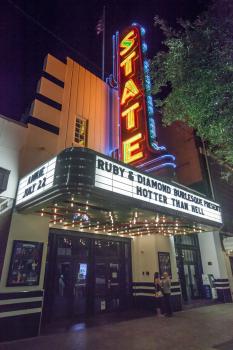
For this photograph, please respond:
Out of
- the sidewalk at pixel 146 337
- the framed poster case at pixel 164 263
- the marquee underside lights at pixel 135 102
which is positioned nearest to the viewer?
the sidewalk at pixel 146 337

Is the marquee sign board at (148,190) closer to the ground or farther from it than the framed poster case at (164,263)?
farther from it

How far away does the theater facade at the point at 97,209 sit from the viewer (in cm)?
670

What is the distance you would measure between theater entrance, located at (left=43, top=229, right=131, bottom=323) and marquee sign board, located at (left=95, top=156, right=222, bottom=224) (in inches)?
170

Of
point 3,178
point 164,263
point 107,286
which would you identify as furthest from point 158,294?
point 3,178

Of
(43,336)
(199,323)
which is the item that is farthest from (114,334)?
(199,323)

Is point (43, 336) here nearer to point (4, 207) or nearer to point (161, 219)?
point (4, 207)

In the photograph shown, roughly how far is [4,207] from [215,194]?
42.0 ft

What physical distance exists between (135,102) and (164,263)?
8144 mm

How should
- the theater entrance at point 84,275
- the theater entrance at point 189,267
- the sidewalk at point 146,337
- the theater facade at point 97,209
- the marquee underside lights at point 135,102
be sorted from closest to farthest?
the sidewalk at point 146,337 < the theater facade at point 97,209 < the theater entrance at point 84,275 < the marquee underside lights at point 135,102 < the theater entrance at point 189,267

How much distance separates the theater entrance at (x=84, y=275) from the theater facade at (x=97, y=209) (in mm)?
40

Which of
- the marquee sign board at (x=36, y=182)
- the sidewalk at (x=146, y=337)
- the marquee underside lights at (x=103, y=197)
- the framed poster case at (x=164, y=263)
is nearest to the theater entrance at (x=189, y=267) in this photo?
the framed poster case at (x=164, y=263)

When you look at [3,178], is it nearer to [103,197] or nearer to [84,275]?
[103,197]

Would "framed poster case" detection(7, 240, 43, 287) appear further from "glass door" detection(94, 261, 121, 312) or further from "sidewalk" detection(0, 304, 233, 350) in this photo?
"glass door" detection(94, 261, 121, 312)

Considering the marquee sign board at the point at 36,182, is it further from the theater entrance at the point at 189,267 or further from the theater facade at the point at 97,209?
the theater entrance at the point at 189,267
